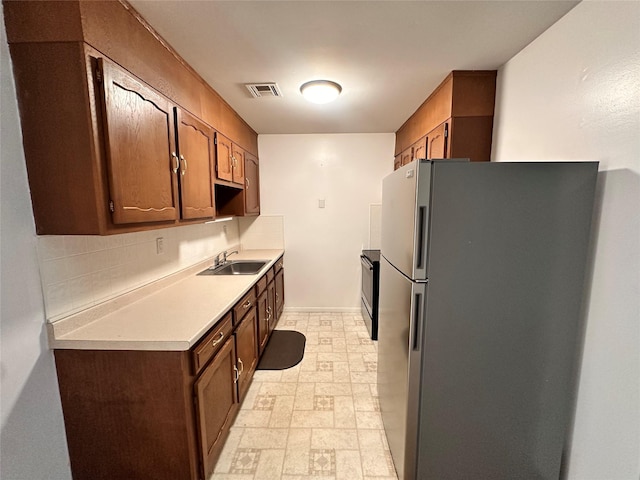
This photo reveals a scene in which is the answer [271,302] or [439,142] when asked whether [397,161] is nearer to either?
[439,142]

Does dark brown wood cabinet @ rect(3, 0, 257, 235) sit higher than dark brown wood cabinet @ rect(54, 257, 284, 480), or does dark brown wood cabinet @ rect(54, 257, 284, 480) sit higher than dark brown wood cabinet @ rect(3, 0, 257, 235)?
dark brown wood cabinet @ rect(3, 0, 257, 235)

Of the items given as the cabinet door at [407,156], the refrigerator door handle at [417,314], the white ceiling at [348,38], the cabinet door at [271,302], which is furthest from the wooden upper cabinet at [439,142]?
A: the cabinet door at [271,302]

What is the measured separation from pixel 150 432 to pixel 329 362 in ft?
5.25

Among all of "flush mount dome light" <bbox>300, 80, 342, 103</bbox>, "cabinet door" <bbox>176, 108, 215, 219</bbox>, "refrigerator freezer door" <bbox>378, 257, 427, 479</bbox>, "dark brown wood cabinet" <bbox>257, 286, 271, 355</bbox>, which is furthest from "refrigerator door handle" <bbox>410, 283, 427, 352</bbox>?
"flush mount dome light" <bbox>300, 80, 342, 103</bbox>

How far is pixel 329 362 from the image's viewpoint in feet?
8.43

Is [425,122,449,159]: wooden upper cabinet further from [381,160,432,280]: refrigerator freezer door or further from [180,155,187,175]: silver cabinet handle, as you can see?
[180,155,187,175]: silver cabinet handle

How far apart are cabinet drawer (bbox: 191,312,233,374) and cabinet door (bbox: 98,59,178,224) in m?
0.64

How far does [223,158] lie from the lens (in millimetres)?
2285

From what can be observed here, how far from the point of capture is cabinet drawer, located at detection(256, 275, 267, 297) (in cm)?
235

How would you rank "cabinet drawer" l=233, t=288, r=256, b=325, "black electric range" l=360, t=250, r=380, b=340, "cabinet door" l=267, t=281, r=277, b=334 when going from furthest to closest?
1. "black electric range" l=360, t=250, r=380, b=340
2. "cabinet door" l=267, t=281, r=277, b=334
3. "cabinet drawer" l=233, t=288, r=256, b=325

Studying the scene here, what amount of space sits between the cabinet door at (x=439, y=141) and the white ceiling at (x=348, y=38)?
1.08ft

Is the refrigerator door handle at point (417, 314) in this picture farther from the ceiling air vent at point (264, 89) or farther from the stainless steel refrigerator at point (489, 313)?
the ceiling air vent at point (264, 89)

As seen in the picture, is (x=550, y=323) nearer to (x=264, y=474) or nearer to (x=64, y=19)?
(x=264, y=474)

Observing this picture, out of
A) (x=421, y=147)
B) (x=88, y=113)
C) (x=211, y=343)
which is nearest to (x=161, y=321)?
(x=211, y=343)
